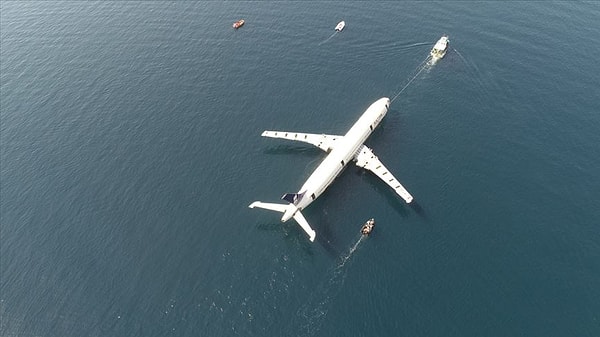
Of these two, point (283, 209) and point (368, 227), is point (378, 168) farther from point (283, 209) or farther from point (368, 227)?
point (283, 209)

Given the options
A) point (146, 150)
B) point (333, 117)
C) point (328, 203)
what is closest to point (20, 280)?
point (146, 150)

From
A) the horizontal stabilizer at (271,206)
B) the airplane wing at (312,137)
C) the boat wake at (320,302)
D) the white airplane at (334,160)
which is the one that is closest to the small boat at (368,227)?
the boat wake at (320,302)

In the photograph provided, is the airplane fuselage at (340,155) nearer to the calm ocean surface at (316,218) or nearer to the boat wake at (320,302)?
the calm ocean surface at (316,218)

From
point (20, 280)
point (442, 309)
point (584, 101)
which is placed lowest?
point (20, 280)

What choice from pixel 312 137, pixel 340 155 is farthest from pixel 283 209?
pixel 312 137

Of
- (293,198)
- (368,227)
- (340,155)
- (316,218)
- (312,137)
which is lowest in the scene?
A: (316,218)

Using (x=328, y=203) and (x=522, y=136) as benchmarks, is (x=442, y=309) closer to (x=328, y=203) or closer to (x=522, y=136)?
(x=328, y=203)
